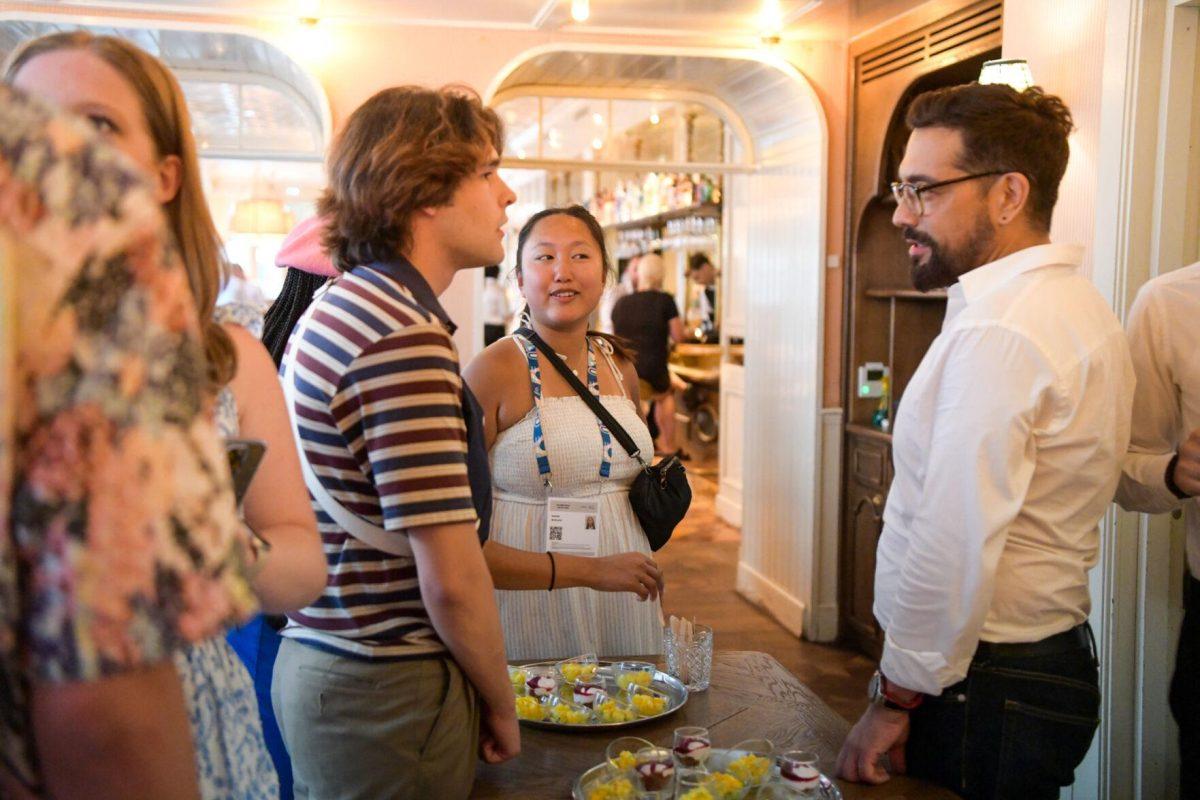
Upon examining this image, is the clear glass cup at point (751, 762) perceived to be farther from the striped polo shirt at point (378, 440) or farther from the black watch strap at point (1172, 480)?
the black watch strap at point (1172, 480)

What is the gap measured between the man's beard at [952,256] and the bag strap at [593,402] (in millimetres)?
866

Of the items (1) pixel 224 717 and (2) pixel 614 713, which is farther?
(2) pixel 614 713

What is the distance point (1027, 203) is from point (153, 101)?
134 centimetres

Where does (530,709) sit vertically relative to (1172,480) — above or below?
below

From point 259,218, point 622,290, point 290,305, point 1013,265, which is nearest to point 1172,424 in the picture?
point 1013,265

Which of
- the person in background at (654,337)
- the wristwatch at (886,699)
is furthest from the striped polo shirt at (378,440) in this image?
the person in background at (654,337)

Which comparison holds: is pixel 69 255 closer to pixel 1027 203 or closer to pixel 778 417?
pixel 1027 203

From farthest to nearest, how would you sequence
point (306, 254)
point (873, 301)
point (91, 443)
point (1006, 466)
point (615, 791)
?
1. point (873, 301)
2. point (306, 254)
3. point (1006, 466)
4. point (615, 791)
5. point (91, 443)

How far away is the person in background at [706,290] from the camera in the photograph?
9.20 m

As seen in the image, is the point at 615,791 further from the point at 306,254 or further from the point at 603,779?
the point at 306,254

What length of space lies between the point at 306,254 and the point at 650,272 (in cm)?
709

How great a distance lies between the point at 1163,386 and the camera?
2004 millimetres

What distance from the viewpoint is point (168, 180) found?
975 mm

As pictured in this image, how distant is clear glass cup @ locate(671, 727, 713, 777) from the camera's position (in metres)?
1.44
